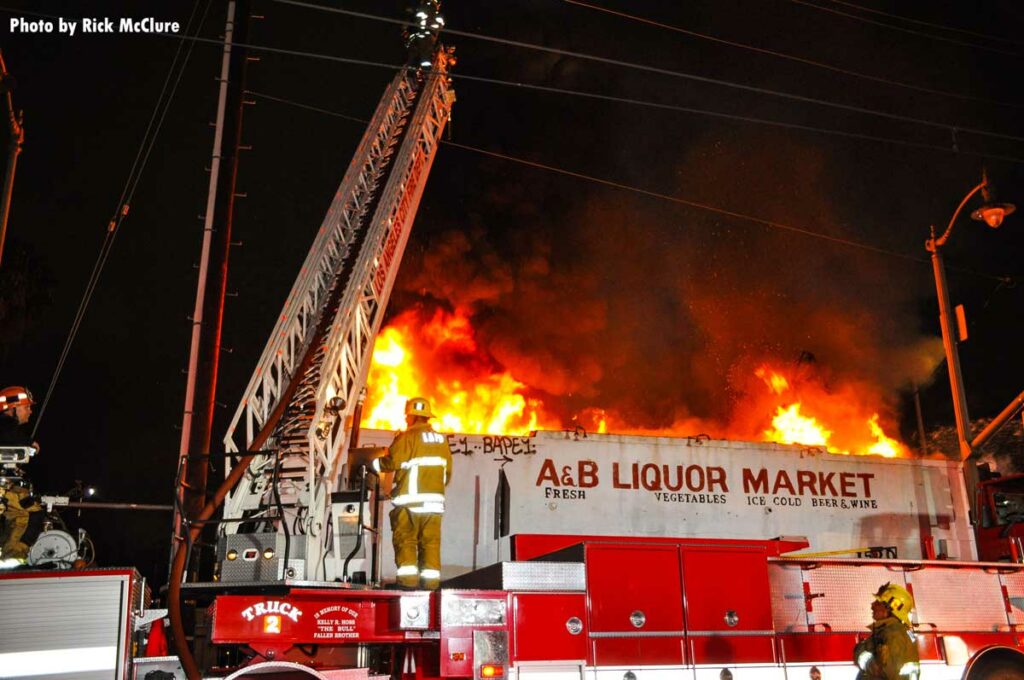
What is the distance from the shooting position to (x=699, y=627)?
7.37m

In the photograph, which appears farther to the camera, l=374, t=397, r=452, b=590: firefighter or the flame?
the flame

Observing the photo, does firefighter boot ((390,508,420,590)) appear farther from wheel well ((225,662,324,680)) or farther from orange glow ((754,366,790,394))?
orange glow ((754,366,790,394))

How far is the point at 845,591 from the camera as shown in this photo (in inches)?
318

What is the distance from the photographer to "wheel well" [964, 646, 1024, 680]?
827cm

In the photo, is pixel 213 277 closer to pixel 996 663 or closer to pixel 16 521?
pixel 16 521

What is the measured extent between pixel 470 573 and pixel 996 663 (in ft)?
17.3

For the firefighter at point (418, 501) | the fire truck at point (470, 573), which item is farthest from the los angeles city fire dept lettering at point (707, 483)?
the firefighter at point (418, 501)

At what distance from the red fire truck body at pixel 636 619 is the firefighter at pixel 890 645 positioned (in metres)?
0.82

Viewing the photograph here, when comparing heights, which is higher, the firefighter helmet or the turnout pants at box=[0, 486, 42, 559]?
the firefighter helmet

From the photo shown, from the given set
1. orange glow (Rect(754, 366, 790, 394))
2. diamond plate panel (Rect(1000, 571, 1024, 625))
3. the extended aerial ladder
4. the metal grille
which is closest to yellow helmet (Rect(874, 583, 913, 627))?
diamond plate panel (Rect(1000, 571, 1024, 625))

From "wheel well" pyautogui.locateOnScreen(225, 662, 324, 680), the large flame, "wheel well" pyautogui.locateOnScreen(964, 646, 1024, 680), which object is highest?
the large flame

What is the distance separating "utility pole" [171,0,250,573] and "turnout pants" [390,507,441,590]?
71.6 inches

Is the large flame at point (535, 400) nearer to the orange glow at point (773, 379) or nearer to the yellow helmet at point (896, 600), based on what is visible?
the orange glow at point (773, 379)

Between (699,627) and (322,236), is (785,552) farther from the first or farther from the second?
(322,236)
